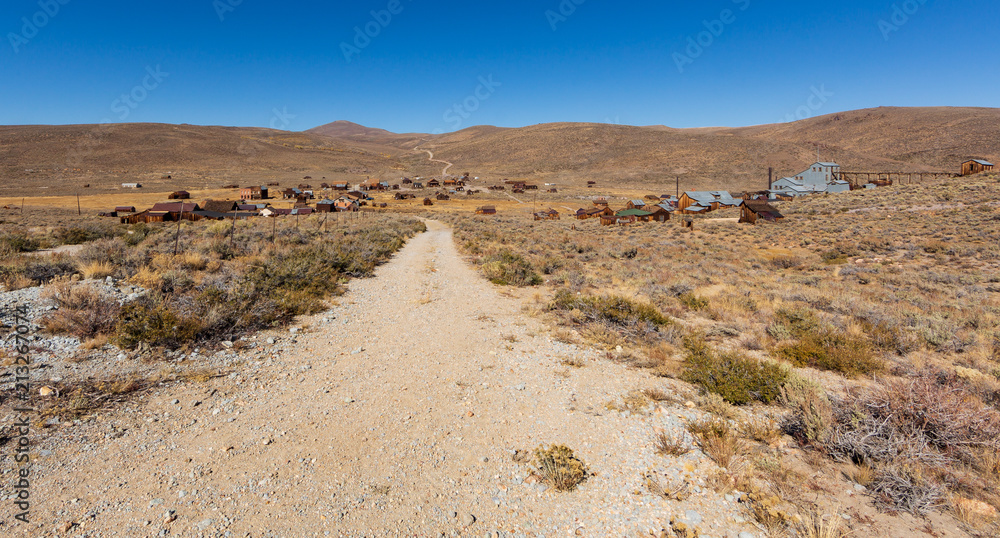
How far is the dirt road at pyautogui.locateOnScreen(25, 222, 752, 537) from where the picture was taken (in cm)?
332

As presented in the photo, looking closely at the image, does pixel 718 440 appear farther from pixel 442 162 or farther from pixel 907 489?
pixel 442 162

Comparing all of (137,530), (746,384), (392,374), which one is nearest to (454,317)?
(392,374)

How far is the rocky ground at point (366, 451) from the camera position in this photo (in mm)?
3307

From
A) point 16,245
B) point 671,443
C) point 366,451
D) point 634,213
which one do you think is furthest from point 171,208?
point 671,443

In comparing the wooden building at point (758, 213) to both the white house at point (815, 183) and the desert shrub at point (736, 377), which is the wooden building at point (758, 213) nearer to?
the white house at point (815, 183)

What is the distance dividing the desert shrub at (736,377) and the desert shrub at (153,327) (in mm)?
7774

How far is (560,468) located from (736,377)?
10.6 ft

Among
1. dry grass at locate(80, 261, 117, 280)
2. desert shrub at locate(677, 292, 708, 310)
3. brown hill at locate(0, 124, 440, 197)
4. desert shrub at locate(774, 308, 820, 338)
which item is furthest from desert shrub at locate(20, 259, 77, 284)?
brown hill at locate(0, 124, 440, 197)

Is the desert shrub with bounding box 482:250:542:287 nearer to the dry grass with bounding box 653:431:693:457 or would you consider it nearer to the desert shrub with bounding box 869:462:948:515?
the dry grass with bounding box 653:431:693:457

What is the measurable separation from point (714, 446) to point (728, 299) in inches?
314

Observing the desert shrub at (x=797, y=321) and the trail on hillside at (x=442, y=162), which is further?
the trail on hillside at (x=442, y=162)

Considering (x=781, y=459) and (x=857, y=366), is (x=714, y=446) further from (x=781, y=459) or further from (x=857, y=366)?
(x=857, y=366)

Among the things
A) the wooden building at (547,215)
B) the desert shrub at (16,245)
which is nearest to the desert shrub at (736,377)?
the desert shrub at (16,245)

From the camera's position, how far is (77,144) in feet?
307
